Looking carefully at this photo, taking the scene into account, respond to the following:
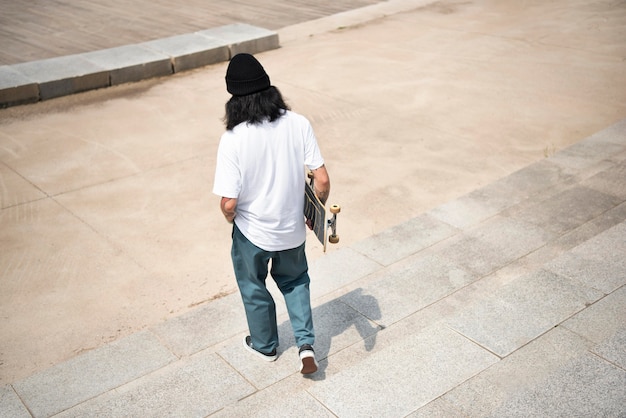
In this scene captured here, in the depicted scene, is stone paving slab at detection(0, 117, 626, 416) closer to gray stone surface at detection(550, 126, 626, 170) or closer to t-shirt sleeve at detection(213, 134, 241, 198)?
t-shirt sleeve at detection(213, 134, 241, 198)

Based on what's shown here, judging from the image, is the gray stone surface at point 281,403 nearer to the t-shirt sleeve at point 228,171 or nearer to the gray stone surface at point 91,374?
the gray stone surface at point 91,374

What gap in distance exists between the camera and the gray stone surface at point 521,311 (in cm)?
419

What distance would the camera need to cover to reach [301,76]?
430 inches

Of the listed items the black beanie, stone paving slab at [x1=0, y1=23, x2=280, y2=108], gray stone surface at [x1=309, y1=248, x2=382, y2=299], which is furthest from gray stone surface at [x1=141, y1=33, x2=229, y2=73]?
the black beanie

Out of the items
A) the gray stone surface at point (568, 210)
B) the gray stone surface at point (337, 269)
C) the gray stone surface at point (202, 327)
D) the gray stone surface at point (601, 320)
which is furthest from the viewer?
the gray stone surface at point (568, 210)

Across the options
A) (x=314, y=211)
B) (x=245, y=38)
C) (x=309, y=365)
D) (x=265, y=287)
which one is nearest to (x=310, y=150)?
(x=314, y=211)

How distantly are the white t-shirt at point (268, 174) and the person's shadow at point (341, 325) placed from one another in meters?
0.81

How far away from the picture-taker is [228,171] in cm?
372

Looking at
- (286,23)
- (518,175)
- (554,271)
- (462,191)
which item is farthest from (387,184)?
(286,23)

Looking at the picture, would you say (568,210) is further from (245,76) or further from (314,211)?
(245,76)

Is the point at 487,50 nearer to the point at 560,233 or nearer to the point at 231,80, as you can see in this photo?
the point at 560,233

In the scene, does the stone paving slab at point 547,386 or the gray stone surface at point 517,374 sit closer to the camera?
the stone paving slab at point 547,386

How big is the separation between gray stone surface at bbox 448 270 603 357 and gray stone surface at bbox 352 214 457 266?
3.61 ft

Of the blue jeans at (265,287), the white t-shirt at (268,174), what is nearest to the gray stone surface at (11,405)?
the blue jeans at (265,287)
